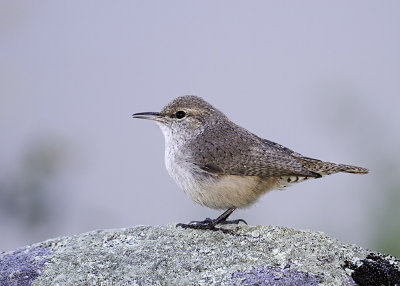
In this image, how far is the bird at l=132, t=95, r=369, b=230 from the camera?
500 centimetres

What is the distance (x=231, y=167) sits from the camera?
5117 mm

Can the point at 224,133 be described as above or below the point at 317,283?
above

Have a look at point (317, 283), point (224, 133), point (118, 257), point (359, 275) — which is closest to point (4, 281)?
point (118, 257)

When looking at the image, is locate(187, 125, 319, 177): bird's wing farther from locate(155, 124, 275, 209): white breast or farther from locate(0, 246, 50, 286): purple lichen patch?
locate(0, 246, 50, 286): purple lichen patch

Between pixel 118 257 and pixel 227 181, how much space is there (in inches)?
59.7

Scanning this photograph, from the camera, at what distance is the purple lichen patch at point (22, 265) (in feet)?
11.7

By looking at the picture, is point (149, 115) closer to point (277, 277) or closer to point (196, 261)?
point (196, 261)

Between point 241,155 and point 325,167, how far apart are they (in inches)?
25.5

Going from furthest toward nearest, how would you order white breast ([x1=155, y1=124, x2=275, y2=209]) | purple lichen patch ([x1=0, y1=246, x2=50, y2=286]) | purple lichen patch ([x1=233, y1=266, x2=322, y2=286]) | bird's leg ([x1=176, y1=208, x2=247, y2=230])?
white breast ([x1=155, y1=124, x2=275, y2=209])
bird's leg ([x1=176, y1=208, x2=247, y2=230])
purple lichen patch ([x1=0, y1=246, x2=50, y2=286])
purple lichen patch ([x1=233, y1=266, x2=322, y2=286])

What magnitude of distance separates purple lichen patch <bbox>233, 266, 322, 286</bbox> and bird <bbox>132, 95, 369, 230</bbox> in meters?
1.25

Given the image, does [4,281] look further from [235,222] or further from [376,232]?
[376,232]

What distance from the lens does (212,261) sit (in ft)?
11.8

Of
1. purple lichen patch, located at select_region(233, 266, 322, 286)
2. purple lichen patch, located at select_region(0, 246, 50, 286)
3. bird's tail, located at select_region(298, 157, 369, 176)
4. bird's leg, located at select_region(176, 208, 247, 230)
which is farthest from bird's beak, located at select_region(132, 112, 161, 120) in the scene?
purple lichen patch, located at select_region(233, 266, 322, 286)

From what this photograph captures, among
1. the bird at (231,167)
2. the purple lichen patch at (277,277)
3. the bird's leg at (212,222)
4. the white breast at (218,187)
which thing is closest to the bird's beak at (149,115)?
the bird at (231,167)
